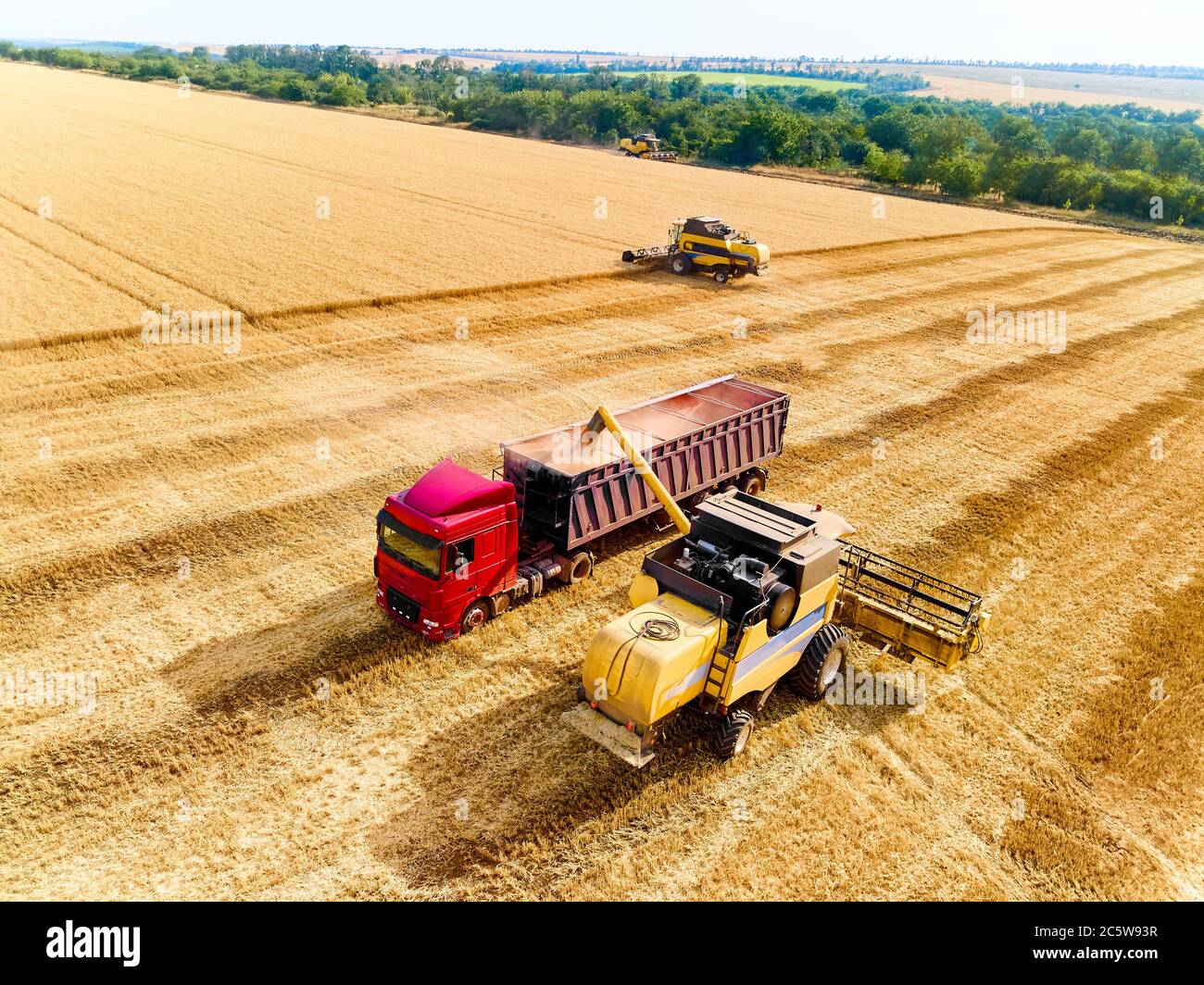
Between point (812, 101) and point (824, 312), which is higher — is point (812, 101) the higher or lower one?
the higher one

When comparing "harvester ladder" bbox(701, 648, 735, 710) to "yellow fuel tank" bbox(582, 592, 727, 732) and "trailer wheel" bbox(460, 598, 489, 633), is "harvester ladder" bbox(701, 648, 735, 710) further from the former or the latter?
"trailer wheel" bbox(460, 598, 489, 633)

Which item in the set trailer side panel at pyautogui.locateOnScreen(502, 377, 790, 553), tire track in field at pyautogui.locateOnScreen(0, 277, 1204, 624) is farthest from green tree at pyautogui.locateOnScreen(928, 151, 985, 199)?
trailer side panel at pyautogui.locateOnScreen(502, 377, 790, 553)

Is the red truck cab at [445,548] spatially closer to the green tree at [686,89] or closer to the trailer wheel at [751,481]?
the trailer wheel at [751,481]

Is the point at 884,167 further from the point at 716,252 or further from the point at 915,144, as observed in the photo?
the point at 716,252

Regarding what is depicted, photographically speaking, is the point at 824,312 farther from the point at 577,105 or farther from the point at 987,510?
the point at 577,105

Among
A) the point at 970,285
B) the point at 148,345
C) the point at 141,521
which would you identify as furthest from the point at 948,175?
the point at 141,521

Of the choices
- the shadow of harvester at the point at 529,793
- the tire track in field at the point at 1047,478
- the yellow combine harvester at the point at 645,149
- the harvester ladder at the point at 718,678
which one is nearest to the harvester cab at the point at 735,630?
the harvester ladder at the point at 718,678
